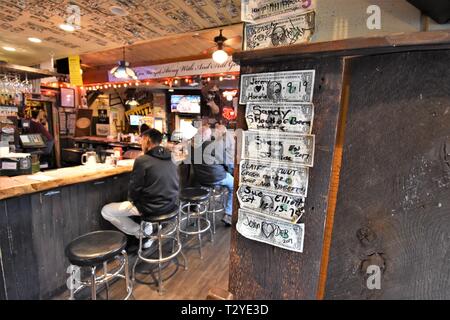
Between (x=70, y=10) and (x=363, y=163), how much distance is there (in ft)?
9.43

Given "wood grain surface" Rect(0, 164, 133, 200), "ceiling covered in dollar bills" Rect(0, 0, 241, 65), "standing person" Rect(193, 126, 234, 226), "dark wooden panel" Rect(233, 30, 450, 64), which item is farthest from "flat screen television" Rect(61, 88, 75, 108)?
"dark wooden panel" Rect(233, 30, 450, 64)

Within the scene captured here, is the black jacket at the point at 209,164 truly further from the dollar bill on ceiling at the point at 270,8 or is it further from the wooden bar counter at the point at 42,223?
the dollar bill on ceiling at the point at 270,8

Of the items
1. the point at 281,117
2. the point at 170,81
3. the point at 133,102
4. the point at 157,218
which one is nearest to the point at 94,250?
the point at 157,218

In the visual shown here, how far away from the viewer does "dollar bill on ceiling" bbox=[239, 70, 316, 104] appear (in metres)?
0.83

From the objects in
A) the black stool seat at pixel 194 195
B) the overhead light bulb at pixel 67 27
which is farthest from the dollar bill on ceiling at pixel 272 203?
the overhead light bulb at pixel 67 27

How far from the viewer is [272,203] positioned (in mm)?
921

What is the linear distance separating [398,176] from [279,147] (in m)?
0.40

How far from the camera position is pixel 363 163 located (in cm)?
81

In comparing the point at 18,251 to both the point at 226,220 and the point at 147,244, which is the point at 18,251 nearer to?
the point at 147,244

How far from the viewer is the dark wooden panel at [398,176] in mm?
715

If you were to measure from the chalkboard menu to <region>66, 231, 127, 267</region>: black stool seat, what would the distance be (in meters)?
1.27

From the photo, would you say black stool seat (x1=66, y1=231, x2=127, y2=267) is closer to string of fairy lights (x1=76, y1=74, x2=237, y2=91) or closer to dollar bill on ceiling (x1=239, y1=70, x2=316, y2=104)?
dollar bill on ceiling (x1=239, y1=70, x2=316, y2=104)
